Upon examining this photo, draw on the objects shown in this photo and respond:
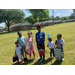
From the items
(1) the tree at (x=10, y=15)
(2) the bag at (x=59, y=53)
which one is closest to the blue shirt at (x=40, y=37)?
(2) the bag at (x=59, y=53)

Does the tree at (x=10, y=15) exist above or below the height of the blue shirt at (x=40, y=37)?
above

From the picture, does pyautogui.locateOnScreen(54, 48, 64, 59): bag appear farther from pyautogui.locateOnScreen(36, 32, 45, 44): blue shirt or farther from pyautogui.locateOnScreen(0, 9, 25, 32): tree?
pyautogui.locateOnScreen(0, 9, 25, 32): tree

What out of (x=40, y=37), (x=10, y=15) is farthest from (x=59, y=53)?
(x=10, y=15)

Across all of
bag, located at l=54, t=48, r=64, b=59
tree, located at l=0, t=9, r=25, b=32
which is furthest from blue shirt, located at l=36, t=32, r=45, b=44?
tree, located at l=0, t=9, r=25, b=32

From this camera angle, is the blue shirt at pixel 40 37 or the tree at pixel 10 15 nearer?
the blue shirt at pixel 40 37

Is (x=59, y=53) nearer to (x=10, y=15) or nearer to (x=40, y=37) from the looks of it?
(x=40, y=37)

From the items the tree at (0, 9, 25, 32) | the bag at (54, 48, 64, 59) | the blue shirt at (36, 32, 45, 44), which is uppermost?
the tree at (0, 9, 25, 32)

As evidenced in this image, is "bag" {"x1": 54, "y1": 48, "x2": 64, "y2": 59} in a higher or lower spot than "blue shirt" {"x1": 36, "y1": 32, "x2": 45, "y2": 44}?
lower

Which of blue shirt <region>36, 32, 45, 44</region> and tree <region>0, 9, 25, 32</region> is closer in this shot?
blue shirt <region>36, 32, 45, 44</region>

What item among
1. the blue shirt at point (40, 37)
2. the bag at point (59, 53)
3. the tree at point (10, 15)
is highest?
the tree at point (10, 15)

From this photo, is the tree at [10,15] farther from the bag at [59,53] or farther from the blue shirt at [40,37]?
the bag at [59,53]

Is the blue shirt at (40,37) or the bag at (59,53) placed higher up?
the blue shirt at (40,37)

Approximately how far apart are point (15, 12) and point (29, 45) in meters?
36.9
